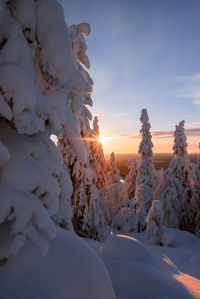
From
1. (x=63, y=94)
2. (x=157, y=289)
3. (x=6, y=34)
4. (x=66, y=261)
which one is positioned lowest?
(x=157, y=289)

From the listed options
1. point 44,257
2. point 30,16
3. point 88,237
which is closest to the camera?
point 44,257

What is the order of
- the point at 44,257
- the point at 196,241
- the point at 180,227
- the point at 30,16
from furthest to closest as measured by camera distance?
1. the point at 180,227
2. the point at 196,241
3. the point at 30,16
4. the point at 44,257

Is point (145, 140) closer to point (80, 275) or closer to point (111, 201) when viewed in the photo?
point (111, 201)

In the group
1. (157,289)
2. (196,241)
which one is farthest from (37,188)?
(196,241)

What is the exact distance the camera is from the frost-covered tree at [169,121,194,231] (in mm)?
19750

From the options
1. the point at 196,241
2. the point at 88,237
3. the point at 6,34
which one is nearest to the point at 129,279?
the point at 6,34

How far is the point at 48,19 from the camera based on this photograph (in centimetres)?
304

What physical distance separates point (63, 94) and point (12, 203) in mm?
2096

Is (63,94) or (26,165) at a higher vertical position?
(63,94)

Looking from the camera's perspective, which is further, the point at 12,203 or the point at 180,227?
the point at 180,227

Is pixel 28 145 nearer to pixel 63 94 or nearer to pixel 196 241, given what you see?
pixel 63 94

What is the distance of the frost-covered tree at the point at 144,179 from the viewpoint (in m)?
19.0

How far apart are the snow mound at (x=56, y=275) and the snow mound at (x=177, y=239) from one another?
14.3m

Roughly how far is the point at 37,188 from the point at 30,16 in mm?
2622
